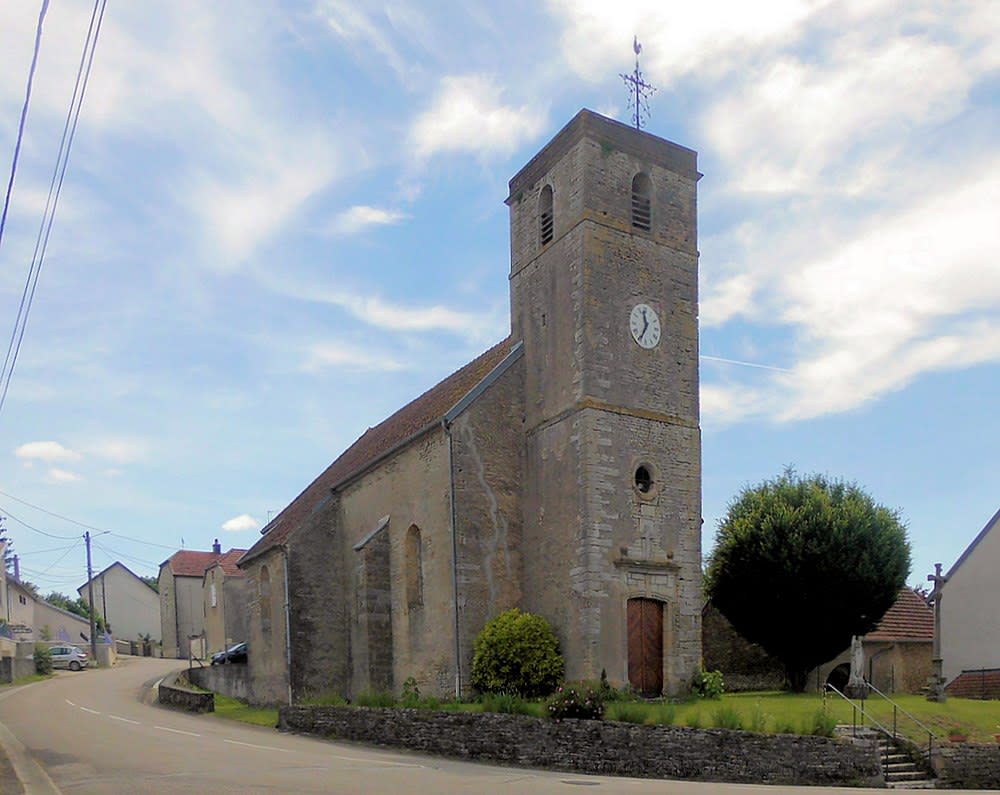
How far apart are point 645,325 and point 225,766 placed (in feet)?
45.9

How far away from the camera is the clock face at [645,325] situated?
915 inches

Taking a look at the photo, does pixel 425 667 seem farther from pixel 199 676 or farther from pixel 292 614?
pixel 199 676

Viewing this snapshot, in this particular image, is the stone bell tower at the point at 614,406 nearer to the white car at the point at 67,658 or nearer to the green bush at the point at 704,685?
the green bush at the point at 704,685

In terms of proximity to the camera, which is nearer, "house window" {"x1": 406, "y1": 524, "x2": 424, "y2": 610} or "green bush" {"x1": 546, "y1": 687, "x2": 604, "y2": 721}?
"green bush" {"x1": 546, "y1": 687, "x2": 604, "y2": 721}

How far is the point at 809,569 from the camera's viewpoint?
2555 cm

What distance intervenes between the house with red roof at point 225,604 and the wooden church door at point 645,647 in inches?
1326

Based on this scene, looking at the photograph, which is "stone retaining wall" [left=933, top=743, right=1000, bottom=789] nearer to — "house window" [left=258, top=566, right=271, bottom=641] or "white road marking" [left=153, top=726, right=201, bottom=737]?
"white road marking" [left=153, top=726, right=201, bottom=737]

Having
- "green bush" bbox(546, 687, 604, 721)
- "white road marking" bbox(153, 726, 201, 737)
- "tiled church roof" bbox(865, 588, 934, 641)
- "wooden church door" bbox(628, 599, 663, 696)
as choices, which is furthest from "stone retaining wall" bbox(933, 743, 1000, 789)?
"white road marking" bbox(153, 726, 201, 737)

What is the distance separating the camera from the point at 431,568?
24625 millimetres

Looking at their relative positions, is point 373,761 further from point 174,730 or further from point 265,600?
point 265,600

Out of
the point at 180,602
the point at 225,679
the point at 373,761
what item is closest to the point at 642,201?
the point at 373,761

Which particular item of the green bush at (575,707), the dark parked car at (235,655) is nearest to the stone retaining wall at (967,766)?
the green bush at (575,707)

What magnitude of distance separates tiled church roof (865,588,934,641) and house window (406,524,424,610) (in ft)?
46.5

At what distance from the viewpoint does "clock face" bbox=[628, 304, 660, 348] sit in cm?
2323
